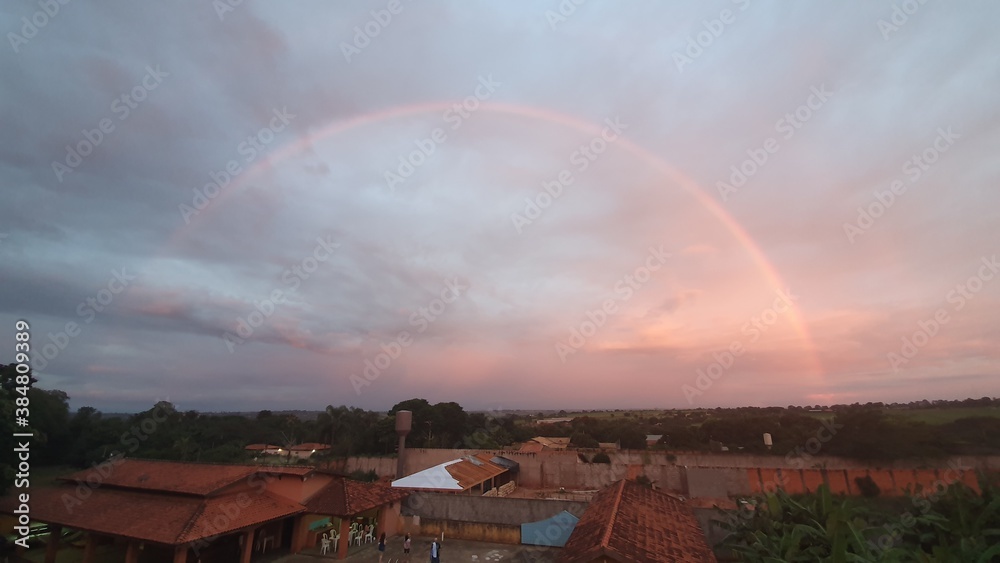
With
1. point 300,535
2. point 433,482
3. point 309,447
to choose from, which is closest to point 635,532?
point 300,535

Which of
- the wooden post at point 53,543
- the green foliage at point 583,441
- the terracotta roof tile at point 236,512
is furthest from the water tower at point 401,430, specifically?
the green foliage at point 583,441

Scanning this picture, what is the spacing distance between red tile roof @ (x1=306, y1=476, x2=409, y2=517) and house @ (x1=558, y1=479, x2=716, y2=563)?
8631 millimetres

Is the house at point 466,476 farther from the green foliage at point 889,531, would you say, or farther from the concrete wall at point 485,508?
the green foliage at point 889,531

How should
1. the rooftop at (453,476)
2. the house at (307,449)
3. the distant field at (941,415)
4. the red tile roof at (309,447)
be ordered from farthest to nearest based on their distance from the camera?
the red tile roof at (309,447) → the house at (307,449) → the distant field at (941,415) → the rooftop at (453,476)

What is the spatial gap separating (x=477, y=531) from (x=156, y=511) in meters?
11.1

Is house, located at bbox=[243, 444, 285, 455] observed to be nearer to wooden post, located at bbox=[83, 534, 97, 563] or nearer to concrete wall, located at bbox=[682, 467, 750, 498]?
wooden post, located at bbox=[83, 534, 97, 563]

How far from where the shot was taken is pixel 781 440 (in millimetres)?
41562

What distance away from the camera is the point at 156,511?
46.3 ft

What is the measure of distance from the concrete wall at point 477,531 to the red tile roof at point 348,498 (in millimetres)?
2222

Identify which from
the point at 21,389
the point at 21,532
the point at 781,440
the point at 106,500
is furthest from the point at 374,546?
the point at 781,440

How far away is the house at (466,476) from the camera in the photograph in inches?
860

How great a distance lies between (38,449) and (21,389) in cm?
3005

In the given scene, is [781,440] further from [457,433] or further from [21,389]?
[21,389]

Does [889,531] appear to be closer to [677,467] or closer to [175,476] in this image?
[677,467]
